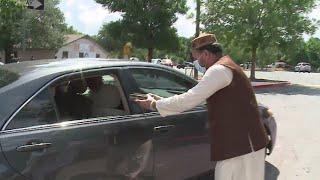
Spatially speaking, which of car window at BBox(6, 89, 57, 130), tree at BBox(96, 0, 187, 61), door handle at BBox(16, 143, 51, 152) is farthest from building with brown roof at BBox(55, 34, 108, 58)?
door handle at BBox(16, 143, 51, 152)

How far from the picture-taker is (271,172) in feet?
25.6

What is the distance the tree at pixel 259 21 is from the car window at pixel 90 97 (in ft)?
84.6

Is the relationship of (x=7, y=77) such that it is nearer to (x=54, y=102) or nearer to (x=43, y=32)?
(x=54, y=102)

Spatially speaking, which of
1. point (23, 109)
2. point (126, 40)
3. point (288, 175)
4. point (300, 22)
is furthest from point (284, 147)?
point (126, 40)

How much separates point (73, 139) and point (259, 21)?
27.6m

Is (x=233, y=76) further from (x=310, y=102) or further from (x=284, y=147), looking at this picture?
(x=310, y=102)

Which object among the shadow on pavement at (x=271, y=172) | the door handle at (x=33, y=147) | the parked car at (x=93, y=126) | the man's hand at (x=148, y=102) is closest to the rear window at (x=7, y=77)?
the parked car at (x=93, y=126)

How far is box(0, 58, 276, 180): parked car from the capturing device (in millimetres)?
4059

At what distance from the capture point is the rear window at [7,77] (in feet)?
14.2

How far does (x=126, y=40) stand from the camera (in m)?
33.6

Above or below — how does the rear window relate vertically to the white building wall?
above

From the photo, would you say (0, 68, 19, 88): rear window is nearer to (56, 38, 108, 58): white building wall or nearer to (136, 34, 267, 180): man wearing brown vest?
(136, 34, 267, 180): man wearing brown vest

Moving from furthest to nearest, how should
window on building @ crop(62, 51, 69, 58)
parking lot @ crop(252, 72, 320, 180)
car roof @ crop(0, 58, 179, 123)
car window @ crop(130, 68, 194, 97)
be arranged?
window on building @ crop(62, 51, 69, 58) < parking lot @ crop(252, 72, 320, 180) < car window @ crop(130, 68, 194, 97) < car roof @ crop(0, 58, 179, 123)

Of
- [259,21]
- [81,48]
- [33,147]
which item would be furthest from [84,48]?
[33,147]
